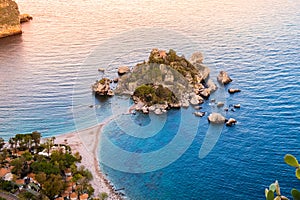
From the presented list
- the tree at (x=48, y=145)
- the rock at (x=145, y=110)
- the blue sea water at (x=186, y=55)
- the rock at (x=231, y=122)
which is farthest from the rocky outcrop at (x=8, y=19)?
the rock at (x=231, y=122)

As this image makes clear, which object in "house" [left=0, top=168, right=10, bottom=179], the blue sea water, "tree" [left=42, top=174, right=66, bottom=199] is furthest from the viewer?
the blue sea water

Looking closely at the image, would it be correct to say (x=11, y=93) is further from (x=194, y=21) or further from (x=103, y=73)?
(x=194, y=21)

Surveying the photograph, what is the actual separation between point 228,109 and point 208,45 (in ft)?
139

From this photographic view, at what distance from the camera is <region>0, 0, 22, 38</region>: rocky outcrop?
136875 mm

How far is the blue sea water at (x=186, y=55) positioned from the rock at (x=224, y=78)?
2.24m

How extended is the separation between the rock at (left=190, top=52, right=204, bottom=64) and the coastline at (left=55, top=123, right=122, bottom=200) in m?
37.7

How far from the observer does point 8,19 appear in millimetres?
138500

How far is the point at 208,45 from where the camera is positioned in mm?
118688

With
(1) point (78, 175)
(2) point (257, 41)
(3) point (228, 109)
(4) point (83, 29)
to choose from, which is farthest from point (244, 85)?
(4) point (83, 29)

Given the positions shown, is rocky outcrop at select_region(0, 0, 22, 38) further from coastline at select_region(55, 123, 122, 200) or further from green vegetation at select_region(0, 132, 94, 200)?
green vegetation at select_region(0, 132, 94, 200)

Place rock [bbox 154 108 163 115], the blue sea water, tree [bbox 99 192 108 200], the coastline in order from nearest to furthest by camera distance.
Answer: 1. tree [bbox 99 192 108 200]
2. the coastline
3. the blue sea water
4. rock [bbox 154 108 163 115]

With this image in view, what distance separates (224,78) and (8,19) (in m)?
89.2

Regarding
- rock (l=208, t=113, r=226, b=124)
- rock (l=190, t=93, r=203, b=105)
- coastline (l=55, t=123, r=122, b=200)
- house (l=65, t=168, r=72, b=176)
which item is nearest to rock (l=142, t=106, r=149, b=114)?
coastline (l=55, t=123, r=122, b=200)

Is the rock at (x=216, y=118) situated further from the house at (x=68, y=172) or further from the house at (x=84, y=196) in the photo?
the house at (x=84, y=196)
